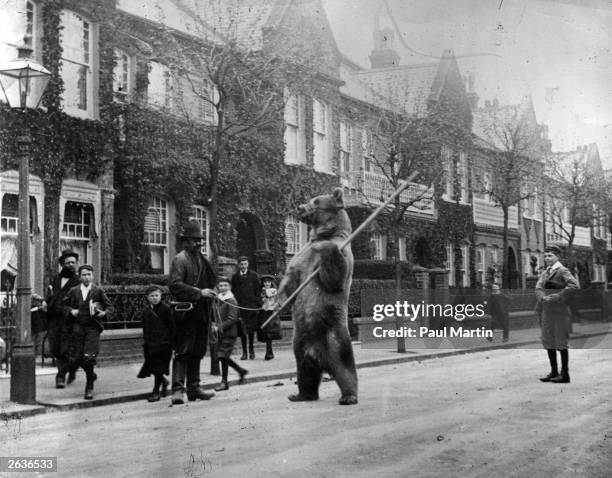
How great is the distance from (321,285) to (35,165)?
9483mm

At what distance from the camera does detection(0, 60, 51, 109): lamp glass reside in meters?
9.88

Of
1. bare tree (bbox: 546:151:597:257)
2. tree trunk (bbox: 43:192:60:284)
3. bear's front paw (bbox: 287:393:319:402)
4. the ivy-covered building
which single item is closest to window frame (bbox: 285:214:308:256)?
the ivy-covered building

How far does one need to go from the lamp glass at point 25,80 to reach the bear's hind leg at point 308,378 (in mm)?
4383

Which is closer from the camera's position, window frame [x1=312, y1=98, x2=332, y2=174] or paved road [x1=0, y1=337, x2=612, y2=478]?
paved road [x1=0, y1=337, x2=612, y2=478]

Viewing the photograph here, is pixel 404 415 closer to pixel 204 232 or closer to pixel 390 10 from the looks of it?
pixel 390 10

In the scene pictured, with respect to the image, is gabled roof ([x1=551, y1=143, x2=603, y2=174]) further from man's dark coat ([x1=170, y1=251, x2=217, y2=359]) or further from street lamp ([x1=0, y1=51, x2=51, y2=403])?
street lamp ([x1=0, y1=51, x2=51, y2=403])

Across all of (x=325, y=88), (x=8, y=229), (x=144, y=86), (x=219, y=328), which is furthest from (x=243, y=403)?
(x=325, y=88)

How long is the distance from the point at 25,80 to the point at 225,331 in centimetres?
421

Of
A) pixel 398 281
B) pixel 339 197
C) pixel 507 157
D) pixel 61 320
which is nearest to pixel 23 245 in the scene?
pixel 61 320

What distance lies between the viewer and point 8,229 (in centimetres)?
1566

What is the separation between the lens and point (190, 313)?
385 inches

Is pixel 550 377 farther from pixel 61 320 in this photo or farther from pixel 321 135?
pixel 321 135

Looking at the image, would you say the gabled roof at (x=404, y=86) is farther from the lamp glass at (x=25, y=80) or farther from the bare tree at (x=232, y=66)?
the lamp glass at (x=25, y=80)

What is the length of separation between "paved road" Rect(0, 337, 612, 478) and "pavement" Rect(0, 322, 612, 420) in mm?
336
